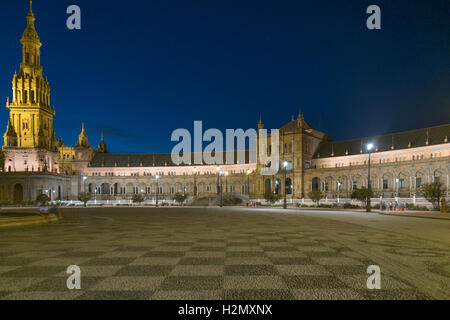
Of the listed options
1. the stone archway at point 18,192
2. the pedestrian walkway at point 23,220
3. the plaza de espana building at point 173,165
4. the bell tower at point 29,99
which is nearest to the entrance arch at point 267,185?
the plaza de espana building at point 173,165

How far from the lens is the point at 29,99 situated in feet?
364

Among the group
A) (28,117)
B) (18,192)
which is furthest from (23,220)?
(28,117)

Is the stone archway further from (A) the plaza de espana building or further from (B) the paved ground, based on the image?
(B) the paved ground

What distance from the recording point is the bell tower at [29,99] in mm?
110000

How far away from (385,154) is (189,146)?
79972 mm

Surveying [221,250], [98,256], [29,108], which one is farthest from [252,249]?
[29,108]

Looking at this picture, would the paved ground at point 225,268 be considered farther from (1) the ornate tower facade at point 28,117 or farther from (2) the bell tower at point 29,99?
(2) the bell tower at point 29,99

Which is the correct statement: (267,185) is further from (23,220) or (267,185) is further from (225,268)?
(225,268)

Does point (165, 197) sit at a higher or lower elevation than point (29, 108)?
lower

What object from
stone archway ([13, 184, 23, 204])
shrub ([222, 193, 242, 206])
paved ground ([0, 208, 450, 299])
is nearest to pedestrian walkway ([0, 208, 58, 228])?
paved ground ([0, 208, 450, 299])

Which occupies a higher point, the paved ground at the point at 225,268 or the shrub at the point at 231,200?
the paved ground at the point at 225,268

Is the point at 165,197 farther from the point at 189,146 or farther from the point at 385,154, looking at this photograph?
the point at 385,154
